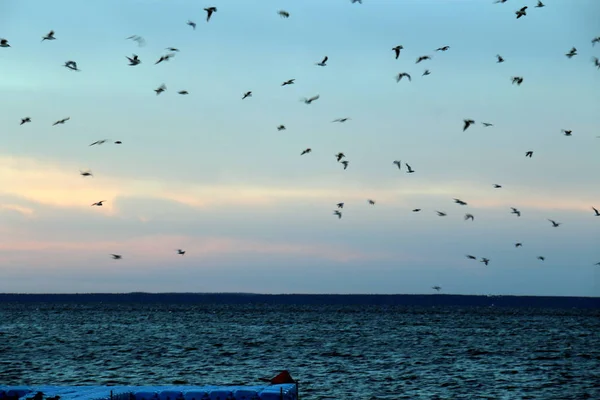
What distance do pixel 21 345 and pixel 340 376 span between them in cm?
4653

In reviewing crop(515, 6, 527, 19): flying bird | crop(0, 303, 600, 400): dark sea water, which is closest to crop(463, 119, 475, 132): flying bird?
crop(515, 6, 527, 19): flying bird

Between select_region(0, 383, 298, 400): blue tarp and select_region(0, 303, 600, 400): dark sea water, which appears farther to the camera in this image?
select_region(0, 303, 600, 400): dark sea water

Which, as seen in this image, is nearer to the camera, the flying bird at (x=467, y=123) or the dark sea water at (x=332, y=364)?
the flying bird at (x=467, y=123)

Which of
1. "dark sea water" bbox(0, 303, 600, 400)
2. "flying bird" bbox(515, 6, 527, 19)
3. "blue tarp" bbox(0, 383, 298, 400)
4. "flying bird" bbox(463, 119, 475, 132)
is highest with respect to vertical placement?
"flying bird" bbox(515, 6, 527, 19)

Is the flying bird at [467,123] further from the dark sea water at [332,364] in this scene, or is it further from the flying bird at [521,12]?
the dark sea water at [332,364]

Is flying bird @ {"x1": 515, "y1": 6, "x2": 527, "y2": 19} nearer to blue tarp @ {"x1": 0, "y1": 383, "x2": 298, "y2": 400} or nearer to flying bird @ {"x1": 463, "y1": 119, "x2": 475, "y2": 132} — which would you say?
flying bird @ {"x1": 463, "y1": 119, "x2": 475, "y2": 132}

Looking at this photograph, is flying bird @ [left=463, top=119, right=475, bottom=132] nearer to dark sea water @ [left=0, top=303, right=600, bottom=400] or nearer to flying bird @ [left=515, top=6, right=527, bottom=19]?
flying bird @ [left=515, top=6, right=527, bottom=19]

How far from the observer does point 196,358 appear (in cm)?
7412

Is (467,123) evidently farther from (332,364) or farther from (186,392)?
(332,364)

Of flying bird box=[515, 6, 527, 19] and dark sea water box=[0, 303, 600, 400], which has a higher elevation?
flying bird box=[515, 6, 527, 19]

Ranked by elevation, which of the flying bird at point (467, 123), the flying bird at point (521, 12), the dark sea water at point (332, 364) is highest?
the flying bird at point (521, 12)

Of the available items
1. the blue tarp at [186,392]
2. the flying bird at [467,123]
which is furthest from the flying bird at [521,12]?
the blue tarp at [186,392]

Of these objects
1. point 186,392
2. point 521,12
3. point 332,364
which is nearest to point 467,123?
point 521,12

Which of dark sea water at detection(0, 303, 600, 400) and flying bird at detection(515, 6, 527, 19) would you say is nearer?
flying bird at detection(515, 6, 527, 19)
